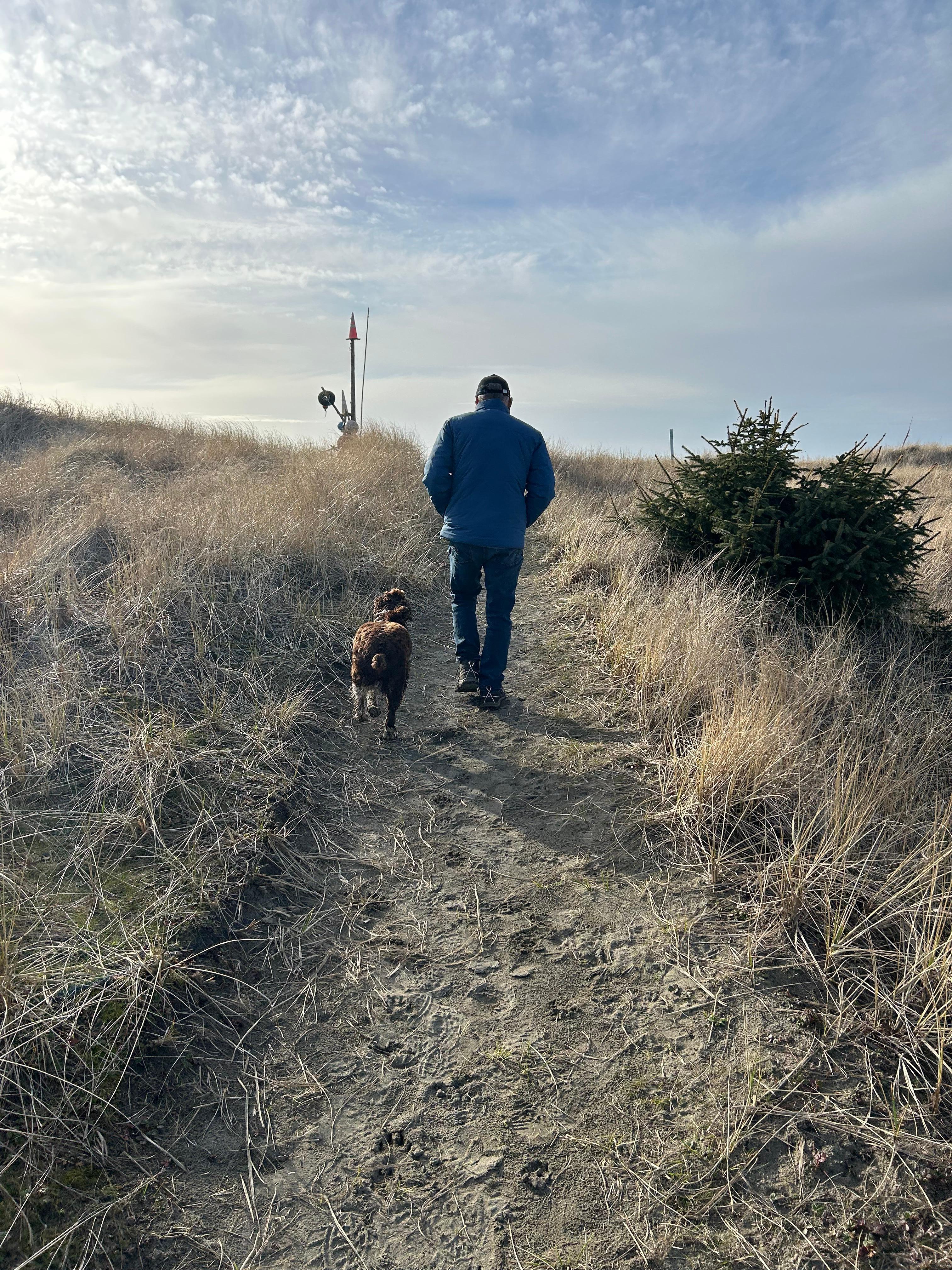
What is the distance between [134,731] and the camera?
427 centimetres

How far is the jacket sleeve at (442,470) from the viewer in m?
5.63

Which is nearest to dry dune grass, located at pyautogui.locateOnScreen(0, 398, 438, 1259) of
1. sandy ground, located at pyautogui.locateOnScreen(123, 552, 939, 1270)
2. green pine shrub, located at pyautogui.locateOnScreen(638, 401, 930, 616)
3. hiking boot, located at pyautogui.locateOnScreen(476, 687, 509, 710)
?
sandy ground, located at pyautogui.locateOnScreen(123, 552, 939, 1270)

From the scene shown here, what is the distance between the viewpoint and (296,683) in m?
5.35

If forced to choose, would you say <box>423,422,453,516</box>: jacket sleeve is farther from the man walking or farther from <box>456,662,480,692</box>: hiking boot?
<box>456,662,480,692</box>: hiking boot

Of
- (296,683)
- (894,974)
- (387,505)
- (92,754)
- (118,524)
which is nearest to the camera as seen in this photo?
(894,974)

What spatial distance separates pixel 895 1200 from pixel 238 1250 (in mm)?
2023

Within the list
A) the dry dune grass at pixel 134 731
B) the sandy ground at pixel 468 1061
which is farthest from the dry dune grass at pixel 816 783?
the dry dune grass at pixel 134 731

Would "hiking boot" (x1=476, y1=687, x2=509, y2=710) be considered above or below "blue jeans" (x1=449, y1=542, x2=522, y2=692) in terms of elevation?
below

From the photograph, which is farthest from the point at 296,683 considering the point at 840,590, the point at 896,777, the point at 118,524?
the point at 840,590

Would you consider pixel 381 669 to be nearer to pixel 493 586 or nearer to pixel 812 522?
pixel 493 586

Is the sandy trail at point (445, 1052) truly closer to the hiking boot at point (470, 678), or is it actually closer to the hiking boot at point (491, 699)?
the hiking boot at point (491, 699)

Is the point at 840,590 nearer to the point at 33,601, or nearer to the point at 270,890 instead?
the point at 270,890

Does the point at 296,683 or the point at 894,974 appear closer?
the point at 894,974

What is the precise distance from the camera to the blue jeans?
5586mm
